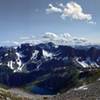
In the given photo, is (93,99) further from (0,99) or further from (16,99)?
(16,99)

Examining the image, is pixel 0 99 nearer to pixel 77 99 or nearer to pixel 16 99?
pixel 16 99

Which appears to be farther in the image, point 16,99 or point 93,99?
point 16,99

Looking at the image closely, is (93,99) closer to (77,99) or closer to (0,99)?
(77,99)

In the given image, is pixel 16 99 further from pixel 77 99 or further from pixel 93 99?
pixel 93 99

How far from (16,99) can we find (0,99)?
34.4 m

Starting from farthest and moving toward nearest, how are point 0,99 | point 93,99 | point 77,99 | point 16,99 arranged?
point 16,99
point 0,99
point 77,99
point 93,99

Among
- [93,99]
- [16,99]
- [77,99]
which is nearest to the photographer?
[93,99]

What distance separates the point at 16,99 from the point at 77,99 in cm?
8796

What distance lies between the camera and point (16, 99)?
655ft

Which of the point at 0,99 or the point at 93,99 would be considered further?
the point at 0,99

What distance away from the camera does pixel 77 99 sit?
392 ft

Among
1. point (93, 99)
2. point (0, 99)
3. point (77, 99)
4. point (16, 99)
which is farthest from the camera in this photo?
point (16, 99)

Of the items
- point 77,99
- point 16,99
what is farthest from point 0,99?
point 77,99

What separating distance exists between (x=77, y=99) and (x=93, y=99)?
13.0m
